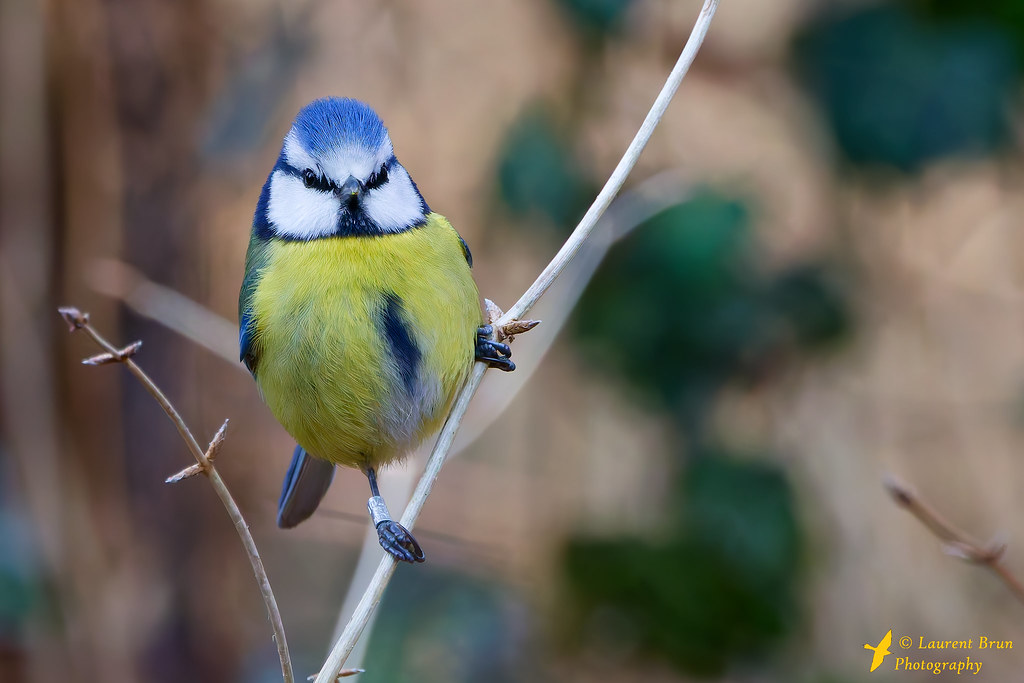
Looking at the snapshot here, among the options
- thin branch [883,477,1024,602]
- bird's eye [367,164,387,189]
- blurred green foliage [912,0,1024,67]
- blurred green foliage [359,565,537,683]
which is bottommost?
blurred green foliage [359,565,537,683]

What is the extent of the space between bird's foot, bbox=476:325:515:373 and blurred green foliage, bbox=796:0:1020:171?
985mm

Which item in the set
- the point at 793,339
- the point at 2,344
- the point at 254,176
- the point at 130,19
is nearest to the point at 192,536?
the point at 2,344

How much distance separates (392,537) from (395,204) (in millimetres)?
602

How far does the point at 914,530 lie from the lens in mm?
2986

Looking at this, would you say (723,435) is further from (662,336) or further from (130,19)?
(130,19)

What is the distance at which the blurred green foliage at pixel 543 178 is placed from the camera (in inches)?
91.8

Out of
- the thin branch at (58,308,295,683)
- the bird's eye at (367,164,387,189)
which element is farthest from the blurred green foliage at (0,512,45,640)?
the thin branch at (58,308,295,683)

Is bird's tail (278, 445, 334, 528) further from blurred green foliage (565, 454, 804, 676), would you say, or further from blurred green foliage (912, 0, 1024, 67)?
blurred green foliage (912, 0, 1024, 67)

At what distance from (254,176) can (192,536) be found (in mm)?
1141

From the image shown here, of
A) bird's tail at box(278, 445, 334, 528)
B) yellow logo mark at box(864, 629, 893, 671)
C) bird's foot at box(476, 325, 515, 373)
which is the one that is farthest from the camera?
yellow logo mark at box(864, 629, 893, 671)

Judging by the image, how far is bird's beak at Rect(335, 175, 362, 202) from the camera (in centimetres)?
175

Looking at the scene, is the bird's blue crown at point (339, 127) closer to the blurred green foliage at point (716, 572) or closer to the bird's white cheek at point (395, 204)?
the bird's white cheek at point (395, 204)

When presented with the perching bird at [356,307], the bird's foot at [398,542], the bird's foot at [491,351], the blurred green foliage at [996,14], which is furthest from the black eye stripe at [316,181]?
the blurred green foliage at [996,14]

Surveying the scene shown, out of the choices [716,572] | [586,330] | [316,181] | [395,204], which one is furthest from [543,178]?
[716,572]
